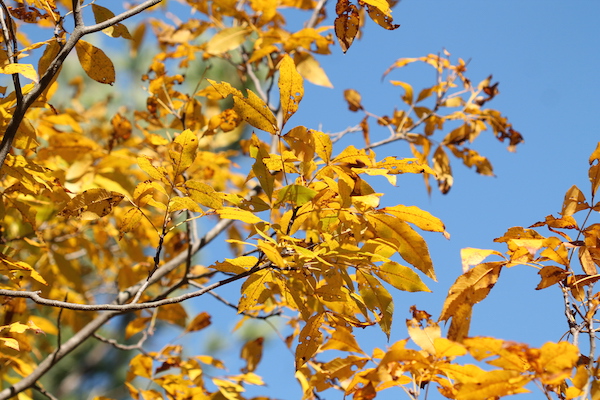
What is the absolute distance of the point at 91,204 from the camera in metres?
0.73

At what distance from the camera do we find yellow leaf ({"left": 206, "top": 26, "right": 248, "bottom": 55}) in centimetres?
125

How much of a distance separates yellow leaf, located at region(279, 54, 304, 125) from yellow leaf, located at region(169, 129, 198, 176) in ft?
0.40

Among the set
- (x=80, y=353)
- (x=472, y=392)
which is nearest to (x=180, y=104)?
(x=472, y=392)

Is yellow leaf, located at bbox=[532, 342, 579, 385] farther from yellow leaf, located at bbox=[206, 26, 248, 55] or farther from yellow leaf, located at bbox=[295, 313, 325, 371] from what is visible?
yellow leaf, located at bbox=[206, 26, 248, 55]

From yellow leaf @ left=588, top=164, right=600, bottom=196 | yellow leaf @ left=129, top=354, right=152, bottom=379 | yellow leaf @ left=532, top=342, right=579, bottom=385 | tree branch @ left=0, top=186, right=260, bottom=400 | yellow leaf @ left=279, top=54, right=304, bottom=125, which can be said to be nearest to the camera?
yellow leaf @ left=532, top=342, right=579, bottom=385

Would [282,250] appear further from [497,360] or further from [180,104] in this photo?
[180,104]

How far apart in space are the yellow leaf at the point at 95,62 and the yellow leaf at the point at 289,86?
0.31 meters

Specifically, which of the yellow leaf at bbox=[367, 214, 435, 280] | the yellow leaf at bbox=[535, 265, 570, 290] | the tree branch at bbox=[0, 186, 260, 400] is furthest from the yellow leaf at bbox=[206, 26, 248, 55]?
the yellow leaf at bbox=[535, 265, 570, 290]

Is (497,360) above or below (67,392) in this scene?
below

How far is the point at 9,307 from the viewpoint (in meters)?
1.13

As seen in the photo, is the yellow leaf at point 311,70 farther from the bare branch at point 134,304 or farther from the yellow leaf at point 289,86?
the bare branch at point 134,304

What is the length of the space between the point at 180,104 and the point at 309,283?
0.71 m

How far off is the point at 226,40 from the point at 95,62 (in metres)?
0.50

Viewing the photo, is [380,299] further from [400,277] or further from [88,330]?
[88,330]
